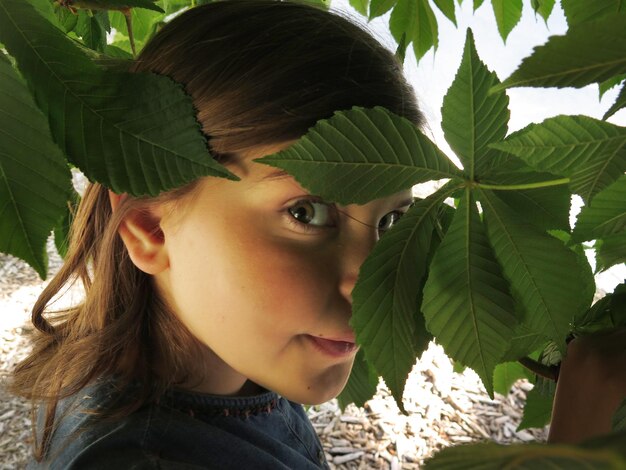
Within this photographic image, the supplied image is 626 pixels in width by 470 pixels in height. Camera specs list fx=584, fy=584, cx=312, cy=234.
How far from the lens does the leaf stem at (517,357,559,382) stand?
0.54 metres

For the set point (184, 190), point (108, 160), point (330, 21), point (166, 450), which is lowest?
point (166, 450)

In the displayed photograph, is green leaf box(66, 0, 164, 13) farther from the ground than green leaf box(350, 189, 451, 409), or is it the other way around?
green leaf box(66, 0, 164, 13)

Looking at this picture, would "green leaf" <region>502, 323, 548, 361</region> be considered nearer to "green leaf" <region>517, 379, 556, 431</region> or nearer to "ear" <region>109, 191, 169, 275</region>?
"green leaf" <region>517, 379, 556, 431</region>

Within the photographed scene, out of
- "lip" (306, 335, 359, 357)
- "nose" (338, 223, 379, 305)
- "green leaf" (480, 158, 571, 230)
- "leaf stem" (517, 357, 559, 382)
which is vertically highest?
"green leaf" (480, 158, 571, 230)

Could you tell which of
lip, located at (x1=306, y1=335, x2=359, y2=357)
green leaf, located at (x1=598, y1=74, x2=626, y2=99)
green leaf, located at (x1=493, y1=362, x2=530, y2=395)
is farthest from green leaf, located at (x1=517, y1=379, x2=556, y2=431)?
green leaf, located at (x1=598, y1=74, x2=626, y2=99)

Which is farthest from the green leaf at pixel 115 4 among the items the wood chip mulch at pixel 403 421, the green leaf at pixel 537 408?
the wood chip mulch at pixel 403 421

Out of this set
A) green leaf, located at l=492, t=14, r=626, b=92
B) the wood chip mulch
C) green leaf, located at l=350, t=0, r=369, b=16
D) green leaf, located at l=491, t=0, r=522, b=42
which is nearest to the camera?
green leaf, located at l=492, t=14, r=626, b=92

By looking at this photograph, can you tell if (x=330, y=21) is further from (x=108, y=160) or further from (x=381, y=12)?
(x=108, y=160)

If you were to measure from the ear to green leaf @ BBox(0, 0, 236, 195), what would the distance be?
362 millimetres

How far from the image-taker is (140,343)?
78 cm

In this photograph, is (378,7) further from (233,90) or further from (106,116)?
(106,116)

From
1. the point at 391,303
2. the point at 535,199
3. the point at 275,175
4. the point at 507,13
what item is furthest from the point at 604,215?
the point at 507,13

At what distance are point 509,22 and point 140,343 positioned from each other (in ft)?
2.05

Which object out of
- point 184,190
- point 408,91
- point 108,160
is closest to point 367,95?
point 408,91
